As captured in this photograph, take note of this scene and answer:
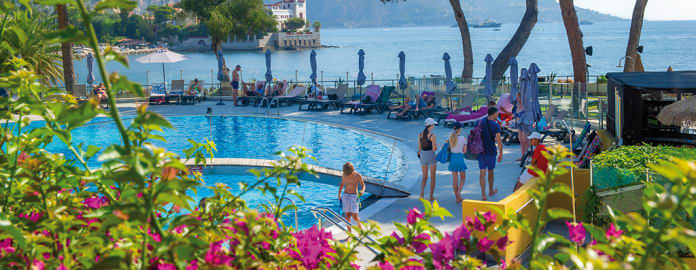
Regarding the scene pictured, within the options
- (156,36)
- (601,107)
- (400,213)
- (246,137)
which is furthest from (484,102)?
(156,36)

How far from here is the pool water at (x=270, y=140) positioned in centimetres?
1437

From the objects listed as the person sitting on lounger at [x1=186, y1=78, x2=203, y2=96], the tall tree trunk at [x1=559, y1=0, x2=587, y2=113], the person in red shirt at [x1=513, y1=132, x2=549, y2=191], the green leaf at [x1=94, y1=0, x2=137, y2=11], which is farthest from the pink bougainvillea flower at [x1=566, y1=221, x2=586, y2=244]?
the person sitting on lounger at [x1=186, y1=78, x2=203, y2=96]

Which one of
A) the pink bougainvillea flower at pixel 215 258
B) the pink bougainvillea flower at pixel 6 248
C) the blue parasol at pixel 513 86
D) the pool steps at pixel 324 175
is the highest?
the blue parasol at pixel 513 86

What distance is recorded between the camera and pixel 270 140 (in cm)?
1712

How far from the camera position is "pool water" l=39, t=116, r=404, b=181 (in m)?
14.4

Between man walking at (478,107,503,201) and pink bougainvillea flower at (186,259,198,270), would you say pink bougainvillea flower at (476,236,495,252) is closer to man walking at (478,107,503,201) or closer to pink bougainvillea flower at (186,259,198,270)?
pink bougainvillea flower at (186,259,198,270)

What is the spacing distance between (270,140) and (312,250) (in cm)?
1485

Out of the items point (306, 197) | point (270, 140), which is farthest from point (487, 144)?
point (270, 140)

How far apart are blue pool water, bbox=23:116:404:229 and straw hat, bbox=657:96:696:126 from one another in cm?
442

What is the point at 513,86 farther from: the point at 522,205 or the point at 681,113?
the point at 522,205

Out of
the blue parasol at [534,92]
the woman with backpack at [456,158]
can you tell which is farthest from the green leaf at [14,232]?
the blue parasol at [534,92]

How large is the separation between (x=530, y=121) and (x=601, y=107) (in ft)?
6.62

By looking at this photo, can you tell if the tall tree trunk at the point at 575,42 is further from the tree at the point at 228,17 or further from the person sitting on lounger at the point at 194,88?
the tree at the point at 228,17

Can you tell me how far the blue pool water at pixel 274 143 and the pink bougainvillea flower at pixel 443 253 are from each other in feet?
26.9
